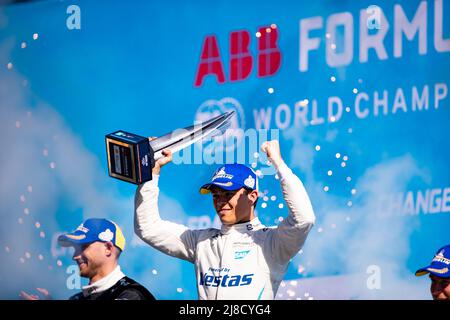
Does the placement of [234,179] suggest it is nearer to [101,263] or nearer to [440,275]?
[101,263]

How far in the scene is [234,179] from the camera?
5016 millimetres

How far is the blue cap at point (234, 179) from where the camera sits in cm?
500

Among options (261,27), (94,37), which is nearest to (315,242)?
(261,27)

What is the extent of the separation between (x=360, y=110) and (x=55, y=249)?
5.87ft

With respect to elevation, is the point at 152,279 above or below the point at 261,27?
below

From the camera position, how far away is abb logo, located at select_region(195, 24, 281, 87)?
6.09 metres

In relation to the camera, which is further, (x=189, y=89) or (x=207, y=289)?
(x=189, y=89)

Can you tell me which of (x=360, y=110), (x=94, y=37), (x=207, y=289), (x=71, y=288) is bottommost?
(x=71, y=288)

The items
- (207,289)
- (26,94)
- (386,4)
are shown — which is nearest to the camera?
(207,289)

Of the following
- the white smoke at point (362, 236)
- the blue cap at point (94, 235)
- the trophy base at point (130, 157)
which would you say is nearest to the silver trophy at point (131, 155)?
the trophy base at point (130, 157)

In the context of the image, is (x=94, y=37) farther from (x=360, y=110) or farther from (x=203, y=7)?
(x=360, y=110)

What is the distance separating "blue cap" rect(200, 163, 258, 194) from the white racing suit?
166mm

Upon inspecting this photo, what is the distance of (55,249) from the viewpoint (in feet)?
20.7

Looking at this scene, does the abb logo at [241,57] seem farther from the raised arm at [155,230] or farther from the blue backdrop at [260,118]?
the raised arm at [155,230]
